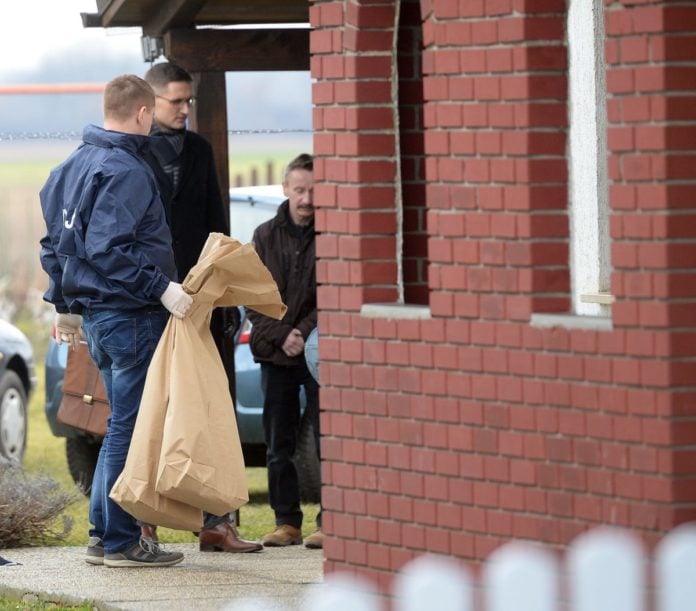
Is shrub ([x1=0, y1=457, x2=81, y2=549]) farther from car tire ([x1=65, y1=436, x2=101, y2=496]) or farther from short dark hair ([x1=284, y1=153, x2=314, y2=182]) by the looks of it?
car tire ([x1=65, y1=436, x2=101, y2=496])

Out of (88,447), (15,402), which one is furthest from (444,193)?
(15,402)

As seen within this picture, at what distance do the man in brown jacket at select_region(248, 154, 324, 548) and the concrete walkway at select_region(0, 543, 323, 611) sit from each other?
16.7 inches

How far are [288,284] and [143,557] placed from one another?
149cm

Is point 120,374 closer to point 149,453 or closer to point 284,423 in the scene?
point 149,453

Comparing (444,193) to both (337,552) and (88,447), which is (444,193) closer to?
(337,552)

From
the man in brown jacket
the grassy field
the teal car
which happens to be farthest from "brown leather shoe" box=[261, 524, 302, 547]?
the teal car

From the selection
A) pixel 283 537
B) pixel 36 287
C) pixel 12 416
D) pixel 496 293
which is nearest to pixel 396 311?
pixel 496 293

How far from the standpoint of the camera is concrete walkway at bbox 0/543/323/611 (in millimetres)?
7219

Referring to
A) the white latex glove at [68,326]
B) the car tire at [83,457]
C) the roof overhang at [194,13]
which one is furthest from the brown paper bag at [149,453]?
the car tire at [83,457]

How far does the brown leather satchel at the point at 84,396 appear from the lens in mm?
9375

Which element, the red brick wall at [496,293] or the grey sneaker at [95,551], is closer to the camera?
the red brick wall at [496,293]

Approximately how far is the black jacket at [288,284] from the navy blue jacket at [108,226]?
0.89 metres

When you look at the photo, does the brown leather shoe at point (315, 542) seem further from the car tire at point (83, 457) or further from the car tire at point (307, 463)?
the car tire at point (83, 457)

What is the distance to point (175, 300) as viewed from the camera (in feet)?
24.8
